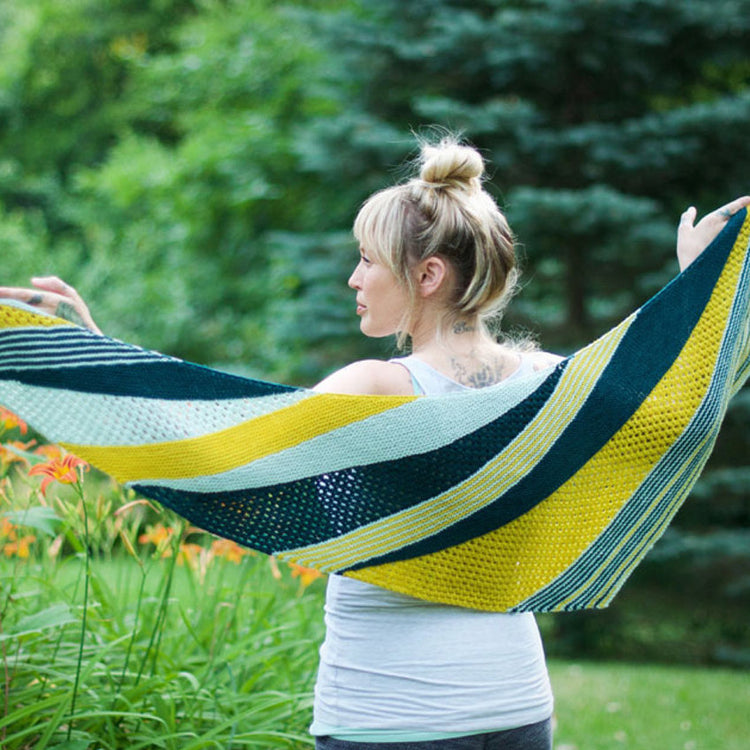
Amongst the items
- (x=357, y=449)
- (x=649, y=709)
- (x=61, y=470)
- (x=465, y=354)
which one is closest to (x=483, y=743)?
(x=357, y=449)

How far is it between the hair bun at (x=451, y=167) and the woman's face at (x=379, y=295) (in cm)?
18

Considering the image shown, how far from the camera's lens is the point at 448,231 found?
5.39ft

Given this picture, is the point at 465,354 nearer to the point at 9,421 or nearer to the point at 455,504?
the point at 455,504

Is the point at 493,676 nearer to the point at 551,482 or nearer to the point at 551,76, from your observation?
the point at 551,482

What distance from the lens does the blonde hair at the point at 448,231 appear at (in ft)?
5.39

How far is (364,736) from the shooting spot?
1478mm

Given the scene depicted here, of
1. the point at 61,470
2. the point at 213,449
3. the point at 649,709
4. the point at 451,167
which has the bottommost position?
the point at 649,709

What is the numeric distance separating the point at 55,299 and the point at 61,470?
0.40 meters

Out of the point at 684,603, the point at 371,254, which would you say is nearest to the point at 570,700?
the point at 684,603

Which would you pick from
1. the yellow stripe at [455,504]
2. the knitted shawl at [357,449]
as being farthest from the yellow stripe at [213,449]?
the yellow stripe at [455,504]

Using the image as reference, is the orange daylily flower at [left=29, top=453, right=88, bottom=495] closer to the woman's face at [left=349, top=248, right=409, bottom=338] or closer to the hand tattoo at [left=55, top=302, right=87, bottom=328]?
the hand tattoo at [left=55, top=302, right=87, bottom=328]

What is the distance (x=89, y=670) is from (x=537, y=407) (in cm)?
107

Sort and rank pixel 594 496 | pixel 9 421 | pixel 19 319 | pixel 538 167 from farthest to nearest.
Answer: pixel 538 167, pixel 9 421, pixel 594 496, pixel 19 319

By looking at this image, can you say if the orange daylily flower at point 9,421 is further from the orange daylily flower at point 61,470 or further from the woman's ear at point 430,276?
the woman's ear at point 430,276
